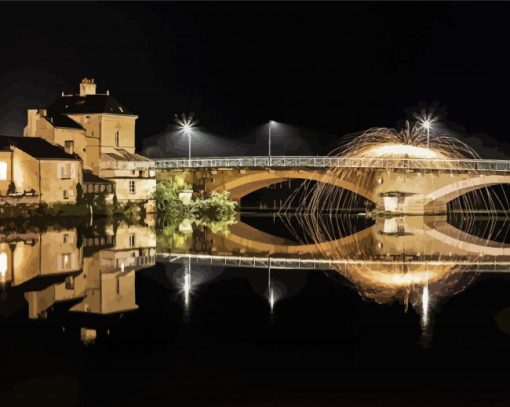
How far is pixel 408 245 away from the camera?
3856 cm

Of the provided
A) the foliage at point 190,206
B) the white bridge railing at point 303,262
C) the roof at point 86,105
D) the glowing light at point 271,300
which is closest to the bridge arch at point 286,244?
the white bridge railing at point 303,262

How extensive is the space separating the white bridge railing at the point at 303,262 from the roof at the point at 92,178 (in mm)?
31318

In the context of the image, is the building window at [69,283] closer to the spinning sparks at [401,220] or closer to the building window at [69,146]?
the spinning sparks at [401,220]

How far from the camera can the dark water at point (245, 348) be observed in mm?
13047

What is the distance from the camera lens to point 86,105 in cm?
6838

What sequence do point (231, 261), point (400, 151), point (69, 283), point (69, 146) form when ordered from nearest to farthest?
point (69, 283)
point (231, 261)
point (69, 146)
point (400, 151)

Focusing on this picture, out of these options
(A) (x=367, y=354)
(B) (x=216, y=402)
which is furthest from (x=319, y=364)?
(B) (x=216, y=402)

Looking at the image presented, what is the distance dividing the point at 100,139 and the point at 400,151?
73.0 ft

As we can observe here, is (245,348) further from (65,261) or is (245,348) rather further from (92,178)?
(92,178)

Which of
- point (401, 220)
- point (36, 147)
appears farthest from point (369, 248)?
point (36, 147)

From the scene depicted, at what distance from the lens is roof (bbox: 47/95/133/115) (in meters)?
67.8

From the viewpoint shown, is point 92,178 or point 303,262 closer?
point 303,262

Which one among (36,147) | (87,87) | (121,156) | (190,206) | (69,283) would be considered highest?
(87,87)

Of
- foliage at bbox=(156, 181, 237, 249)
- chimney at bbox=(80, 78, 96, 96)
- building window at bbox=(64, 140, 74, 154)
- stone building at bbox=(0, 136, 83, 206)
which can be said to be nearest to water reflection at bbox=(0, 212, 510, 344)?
stone building at bbox=(0, 136, 83, 206)
